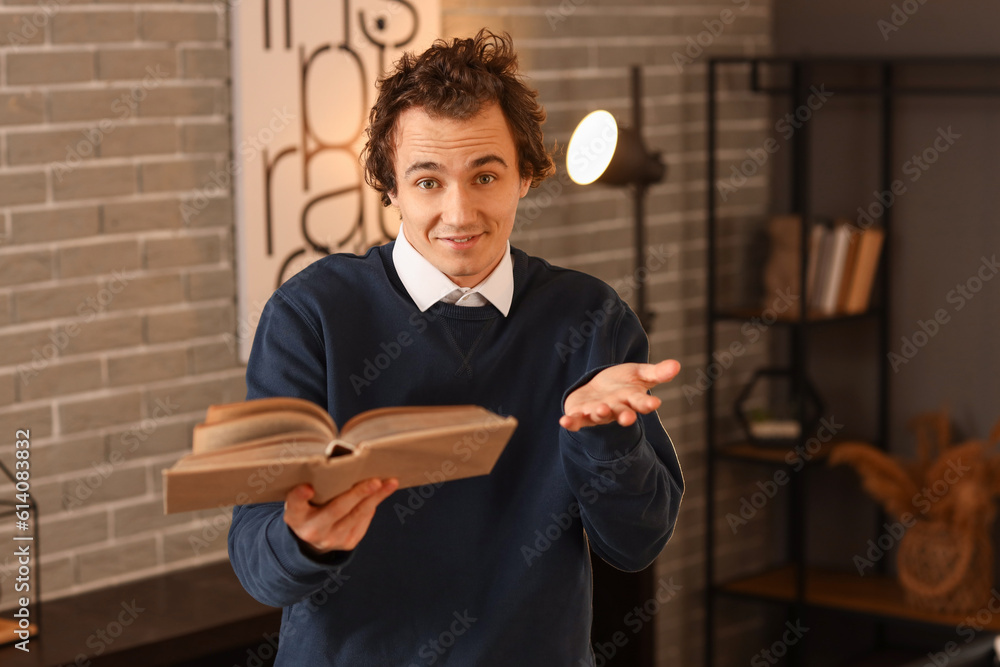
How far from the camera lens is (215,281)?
2484 millimetres

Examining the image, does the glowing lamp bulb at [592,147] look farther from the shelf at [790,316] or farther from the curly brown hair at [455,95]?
the shelf at [790,316]

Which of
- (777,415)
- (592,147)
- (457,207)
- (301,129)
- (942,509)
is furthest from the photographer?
(777,415)

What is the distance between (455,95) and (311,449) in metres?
0.48

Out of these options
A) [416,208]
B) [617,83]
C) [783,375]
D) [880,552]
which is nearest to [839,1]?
[617,83]

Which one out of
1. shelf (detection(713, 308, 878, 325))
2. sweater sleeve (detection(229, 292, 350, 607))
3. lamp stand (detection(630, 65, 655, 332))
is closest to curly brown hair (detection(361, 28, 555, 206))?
sweater sleeve (detection(229, 292, 350, 607))

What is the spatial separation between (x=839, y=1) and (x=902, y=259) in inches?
32.8

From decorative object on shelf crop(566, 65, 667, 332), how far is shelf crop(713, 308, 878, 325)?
0.31 m

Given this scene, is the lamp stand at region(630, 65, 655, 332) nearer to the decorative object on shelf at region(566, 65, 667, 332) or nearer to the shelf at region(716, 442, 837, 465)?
the decorative object on shelf at region(566, 65, 667, 332)

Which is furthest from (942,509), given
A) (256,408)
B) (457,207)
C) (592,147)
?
(256,408)

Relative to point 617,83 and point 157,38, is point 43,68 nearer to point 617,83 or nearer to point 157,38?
point 157,38

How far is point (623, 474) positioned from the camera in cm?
124

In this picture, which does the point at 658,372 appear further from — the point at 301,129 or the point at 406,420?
the point at 301,129

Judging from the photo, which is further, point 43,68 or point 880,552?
point 880,552

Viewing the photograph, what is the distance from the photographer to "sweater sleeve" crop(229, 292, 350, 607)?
116cm
